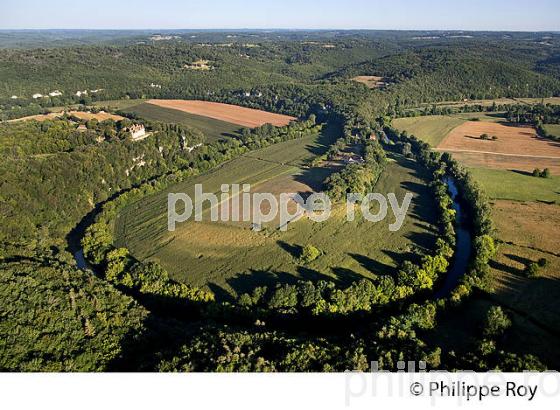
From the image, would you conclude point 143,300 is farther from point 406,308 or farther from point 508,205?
point 508,205

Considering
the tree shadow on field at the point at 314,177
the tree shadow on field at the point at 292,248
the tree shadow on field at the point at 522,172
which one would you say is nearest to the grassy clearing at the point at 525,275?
the tree shadow on field at the point at 522,172

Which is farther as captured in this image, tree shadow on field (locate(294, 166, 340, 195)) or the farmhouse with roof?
the farmhouse with roof

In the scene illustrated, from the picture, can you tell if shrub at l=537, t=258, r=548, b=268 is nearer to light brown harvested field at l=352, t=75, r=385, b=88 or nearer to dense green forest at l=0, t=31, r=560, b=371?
dense green forest at l=0, t=31, r=560, b=371

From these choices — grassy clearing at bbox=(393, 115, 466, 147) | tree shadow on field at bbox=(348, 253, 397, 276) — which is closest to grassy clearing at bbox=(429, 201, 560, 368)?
tree shadow on field at bbox=(348, 253, 397, 276)

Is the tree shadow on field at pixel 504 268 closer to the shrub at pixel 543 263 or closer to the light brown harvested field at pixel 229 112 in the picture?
the shrub at pixel 543 263
